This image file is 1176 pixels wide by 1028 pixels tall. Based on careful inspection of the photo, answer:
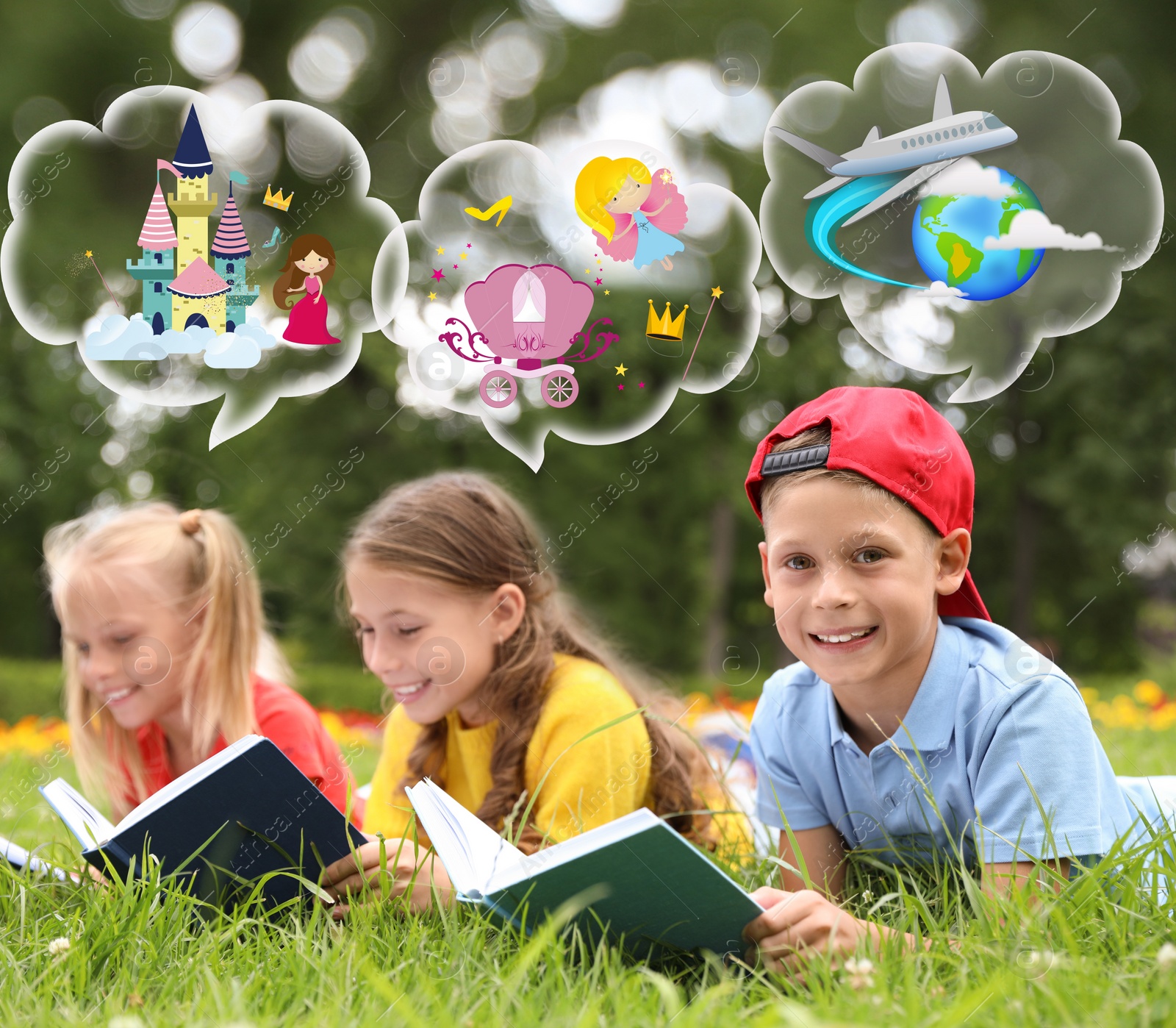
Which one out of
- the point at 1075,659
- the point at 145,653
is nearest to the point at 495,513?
the point at 145,653

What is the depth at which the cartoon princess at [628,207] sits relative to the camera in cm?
263

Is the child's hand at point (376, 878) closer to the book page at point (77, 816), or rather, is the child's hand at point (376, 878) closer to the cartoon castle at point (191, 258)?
the book page at point (77, 816)

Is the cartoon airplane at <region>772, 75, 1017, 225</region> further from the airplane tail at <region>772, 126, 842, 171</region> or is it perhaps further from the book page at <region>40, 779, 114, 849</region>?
the book page at <region>40, 779, 114, 849</region>

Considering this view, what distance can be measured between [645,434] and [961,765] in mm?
7255

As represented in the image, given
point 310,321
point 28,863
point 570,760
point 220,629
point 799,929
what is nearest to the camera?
point 799,929

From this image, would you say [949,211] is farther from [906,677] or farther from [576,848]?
[576,848]

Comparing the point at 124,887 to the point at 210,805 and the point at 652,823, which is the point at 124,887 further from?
the point at 652,823

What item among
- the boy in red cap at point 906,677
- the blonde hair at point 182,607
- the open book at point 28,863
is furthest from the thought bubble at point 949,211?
the open book at point 28,863

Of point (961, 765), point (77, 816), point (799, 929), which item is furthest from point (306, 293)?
point (799, 929)

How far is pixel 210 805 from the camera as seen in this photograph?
148 cm

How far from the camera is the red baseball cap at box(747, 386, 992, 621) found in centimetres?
166

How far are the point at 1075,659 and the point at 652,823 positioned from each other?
36.3ft

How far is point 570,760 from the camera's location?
212 centimetres

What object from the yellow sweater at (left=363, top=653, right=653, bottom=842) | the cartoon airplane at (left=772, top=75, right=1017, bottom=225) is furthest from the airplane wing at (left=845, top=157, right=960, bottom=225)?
the yellow sweater at (left=363, top=653, right=653, bottom=842)
